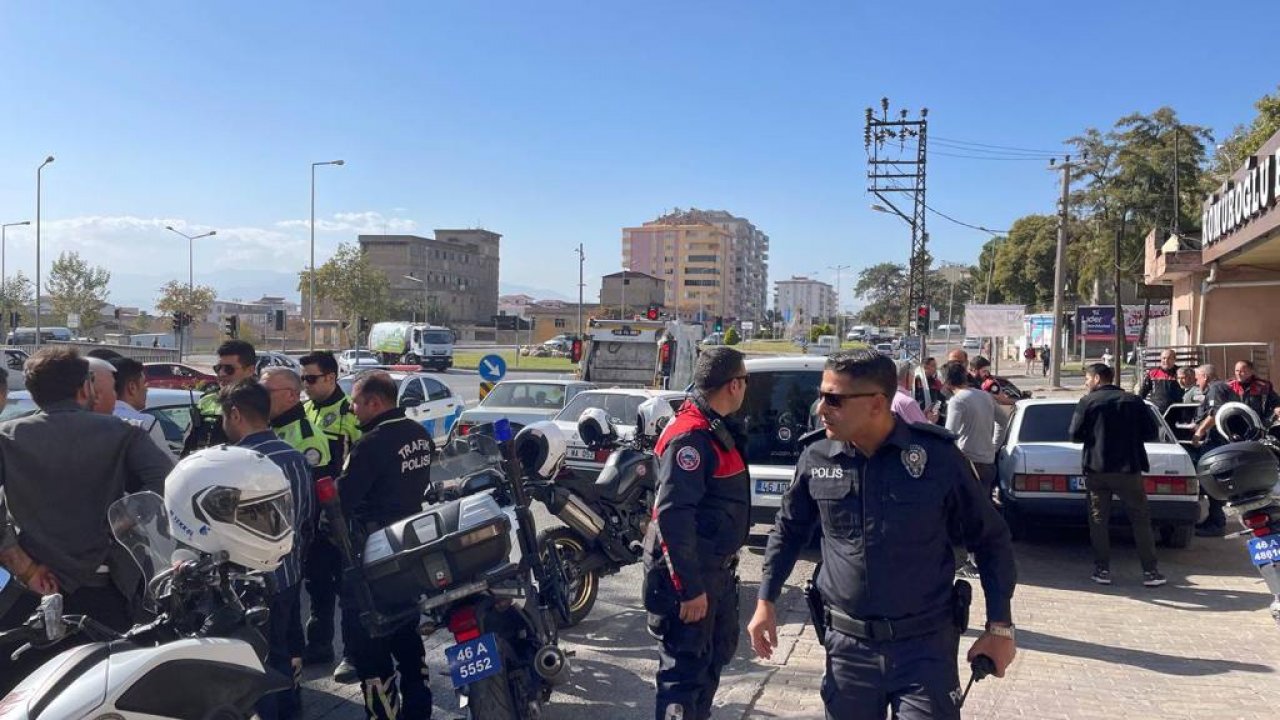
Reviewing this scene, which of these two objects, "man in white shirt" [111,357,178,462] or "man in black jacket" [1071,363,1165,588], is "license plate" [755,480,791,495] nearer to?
"man in black jacket" [1071,363,1165,588]

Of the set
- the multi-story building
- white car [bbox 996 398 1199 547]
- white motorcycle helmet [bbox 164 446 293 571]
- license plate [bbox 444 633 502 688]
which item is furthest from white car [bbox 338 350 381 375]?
the multi-story building

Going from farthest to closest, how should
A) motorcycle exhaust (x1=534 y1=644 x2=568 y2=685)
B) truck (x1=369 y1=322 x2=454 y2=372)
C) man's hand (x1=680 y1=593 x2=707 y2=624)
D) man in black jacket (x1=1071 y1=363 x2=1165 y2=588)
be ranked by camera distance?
truck (x1=369 y1=322 x2=454 y2=372), man in black jacket (x1=1071 y1=363 x2=1165 y2=588), motorcycle exhaust (x1=534 y1=644 x2=568 y2=685), man's hand (x1=680 y1=593 x2=707 y2=624)

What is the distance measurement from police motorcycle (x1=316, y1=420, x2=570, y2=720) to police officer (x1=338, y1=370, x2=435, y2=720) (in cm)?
29

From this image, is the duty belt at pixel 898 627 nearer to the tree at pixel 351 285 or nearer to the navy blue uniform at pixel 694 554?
the navy blue uniform at pixel 694 554

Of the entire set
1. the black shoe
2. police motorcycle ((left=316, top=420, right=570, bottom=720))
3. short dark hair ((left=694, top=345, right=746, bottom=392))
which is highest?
short dark hair ((left=694, top=345, right=746, bottom=392))

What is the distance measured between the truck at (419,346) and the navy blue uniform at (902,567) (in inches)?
1866

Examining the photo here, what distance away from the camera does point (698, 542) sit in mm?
3824

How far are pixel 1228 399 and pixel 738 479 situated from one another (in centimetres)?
857

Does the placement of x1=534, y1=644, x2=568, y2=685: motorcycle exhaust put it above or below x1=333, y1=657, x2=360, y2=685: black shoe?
above

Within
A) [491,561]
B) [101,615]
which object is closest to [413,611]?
[491,561]

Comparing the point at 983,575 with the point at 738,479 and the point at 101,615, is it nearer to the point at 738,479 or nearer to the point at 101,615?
the point at 738,479

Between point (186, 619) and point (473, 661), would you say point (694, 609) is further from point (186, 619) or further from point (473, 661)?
point (186, 619)

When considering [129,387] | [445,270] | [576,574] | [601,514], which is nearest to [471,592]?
[601,514]

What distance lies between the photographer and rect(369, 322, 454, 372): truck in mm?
49562
